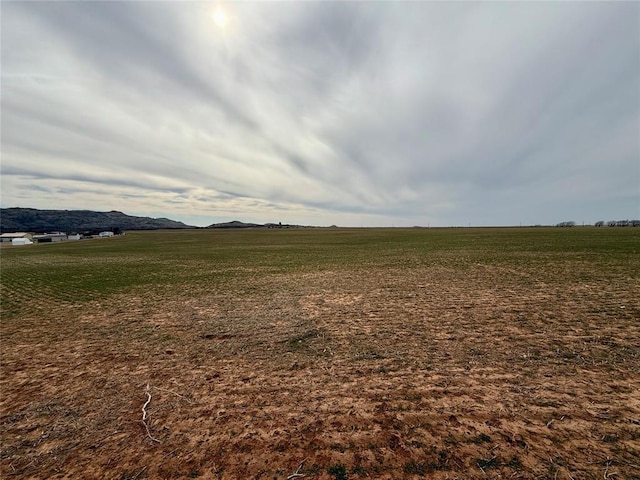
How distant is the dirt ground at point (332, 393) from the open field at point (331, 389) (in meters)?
0.03

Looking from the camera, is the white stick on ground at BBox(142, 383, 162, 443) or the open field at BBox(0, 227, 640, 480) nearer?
the open field at BBox(0, 227, 640, 480)

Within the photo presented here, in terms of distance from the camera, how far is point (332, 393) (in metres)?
5.91

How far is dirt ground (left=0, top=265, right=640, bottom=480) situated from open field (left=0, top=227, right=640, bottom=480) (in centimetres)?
3

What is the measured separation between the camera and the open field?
417 centimetres

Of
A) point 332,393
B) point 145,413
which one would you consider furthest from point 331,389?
point 145,413

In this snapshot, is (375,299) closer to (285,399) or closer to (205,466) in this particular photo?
(285,399)

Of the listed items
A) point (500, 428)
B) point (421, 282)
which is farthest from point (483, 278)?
point (500, 428)

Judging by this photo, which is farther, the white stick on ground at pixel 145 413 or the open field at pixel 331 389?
the white stick on ground at pixel 145 413

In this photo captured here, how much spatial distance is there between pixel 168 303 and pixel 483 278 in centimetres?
1808

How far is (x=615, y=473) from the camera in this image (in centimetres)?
364

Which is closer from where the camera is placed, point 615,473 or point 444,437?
point 615,473

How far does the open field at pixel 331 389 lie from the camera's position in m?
4.17

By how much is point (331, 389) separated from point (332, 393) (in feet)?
0.51

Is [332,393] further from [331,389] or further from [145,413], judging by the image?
[145,413]
